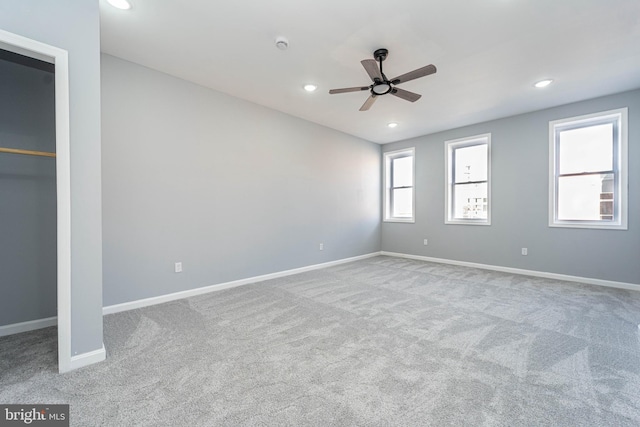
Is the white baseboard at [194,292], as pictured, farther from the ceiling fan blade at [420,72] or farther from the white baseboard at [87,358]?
the ceiling fan blade at [420,72]

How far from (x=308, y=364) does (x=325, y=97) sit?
3.38 meters

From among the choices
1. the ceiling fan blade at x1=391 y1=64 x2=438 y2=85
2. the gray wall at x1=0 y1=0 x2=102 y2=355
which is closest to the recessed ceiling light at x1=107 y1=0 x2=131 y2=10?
the gray wall at x1=0 y1=0 x2=102 y2=355

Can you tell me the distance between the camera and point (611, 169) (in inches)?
152

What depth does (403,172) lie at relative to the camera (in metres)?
6.35

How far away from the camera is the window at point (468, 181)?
502 cm

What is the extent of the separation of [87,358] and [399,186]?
602 cm

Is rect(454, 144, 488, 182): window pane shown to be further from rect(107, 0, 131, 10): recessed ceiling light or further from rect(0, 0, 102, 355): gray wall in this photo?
rect(0, 0, 102, 355): gray wall

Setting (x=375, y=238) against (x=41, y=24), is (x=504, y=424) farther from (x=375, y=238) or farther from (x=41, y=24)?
(x=375, y=238)

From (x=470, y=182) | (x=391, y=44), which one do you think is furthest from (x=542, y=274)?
(x=391, y=44)

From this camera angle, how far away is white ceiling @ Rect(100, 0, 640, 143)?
215cm

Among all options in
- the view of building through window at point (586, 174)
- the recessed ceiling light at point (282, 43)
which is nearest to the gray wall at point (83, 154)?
the recessed ceiling light at point (282, 43)

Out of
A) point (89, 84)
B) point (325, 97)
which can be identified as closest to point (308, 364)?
point (89, 84)

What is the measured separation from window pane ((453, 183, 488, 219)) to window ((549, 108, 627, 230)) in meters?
1.00

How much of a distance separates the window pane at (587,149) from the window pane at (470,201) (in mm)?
1194
